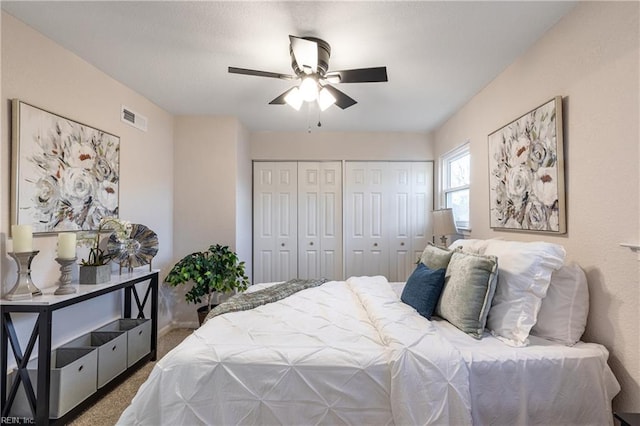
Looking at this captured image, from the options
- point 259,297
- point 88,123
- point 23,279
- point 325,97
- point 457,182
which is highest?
point 325,97

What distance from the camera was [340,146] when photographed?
413cm

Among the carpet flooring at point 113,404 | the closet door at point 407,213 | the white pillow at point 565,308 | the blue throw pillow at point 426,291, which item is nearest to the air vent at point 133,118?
the carpet flooring at point 113,404

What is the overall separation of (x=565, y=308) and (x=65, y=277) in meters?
2.92

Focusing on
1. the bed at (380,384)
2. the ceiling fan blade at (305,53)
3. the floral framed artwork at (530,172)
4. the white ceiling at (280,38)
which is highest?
the white ceiling at (280,38)

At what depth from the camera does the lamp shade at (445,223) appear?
3.07 m

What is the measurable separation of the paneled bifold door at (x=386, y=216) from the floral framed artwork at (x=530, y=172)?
1566 mm

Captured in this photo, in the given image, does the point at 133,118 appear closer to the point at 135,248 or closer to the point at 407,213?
the point at 135,248

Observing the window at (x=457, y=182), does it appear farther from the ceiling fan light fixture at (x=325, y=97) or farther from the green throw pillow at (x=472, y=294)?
the ceiling fan light fixture at (x=325, y=97)

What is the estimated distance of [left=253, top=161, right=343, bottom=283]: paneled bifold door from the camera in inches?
162

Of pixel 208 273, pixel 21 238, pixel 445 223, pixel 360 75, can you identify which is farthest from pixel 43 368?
pixel 445 223

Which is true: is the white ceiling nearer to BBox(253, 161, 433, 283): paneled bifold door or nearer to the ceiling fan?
the ceiling fan

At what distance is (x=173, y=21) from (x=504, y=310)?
99.8 inches

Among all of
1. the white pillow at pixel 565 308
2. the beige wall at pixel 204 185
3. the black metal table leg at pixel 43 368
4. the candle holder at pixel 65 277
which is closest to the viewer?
the white pillow at pixel 565 308

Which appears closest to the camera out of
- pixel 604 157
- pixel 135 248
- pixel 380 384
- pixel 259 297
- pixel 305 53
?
pixel 380 384
